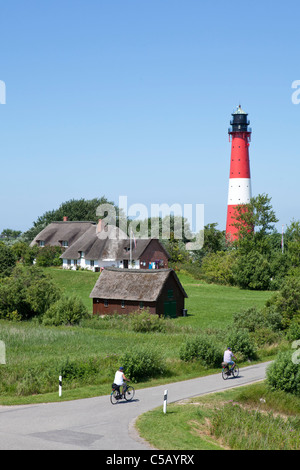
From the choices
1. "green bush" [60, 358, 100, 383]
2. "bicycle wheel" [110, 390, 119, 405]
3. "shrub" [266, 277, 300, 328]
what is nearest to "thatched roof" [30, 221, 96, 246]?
"shrub" [266, 277, 300, 328]

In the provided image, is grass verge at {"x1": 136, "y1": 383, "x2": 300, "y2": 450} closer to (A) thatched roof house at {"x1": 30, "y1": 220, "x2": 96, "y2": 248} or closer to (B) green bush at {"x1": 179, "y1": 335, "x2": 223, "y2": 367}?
(B) green bush at {"x1": 179, "y1": 335, "x2": 223, "y2": 367}

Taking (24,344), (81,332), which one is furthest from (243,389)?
(81,332)

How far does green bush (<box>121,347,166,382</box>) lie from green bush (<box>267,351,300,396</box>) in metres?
5.16

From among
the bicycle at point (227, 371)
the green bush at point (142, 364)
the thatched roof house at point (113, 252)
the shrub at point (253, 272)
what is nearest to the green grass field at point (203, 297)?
the shrub at point (253, 272)

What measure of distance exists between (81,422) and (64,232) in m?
74.3

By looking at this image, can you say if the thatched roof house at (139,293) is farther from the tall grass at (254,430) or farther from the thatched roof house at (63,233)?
the thatched roof house at (63,233)

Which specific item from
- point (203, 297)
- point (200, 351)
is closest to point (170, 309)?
point (203, 297)

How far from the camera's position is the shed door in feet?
173

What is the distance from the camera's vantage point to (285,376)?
25.5 metres

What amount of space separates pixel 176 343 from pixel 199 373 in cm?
807

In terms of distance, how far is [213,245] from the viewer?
87.5 meters

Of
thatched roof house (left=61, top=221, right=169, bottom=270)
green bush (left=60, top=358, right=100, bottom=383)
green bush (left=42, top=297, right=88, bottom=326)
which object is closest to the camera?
green bush (left=60, top=358, right=100, bottom=383)

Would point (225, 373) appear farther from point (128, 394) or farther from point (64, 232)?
point (64, 232)

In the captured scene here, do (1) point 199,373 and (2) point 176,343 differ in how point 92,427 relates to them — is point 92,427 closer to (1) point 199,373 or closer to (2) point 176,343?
(1) point 199,373
